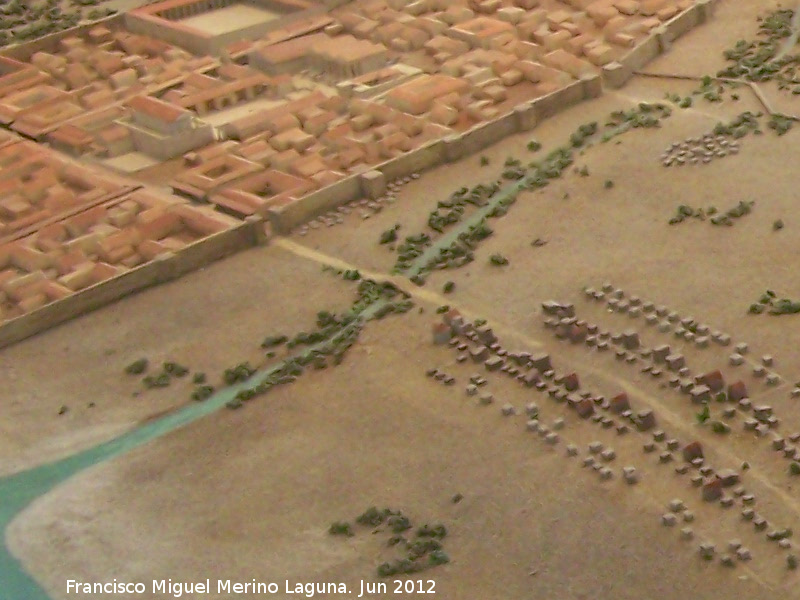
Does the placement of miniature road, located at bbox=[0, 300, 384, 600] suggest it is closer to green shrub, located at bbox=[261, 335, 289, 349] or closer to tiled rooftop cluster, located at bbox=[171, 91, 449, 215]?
green shrub, located at bbox=[261, 335, 289, 349]

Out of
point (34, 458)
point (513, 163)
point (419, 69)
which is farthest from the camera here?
point (419, 69)

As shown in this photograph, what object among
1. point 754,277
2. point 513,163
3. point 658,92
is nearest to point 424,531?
point 754,277

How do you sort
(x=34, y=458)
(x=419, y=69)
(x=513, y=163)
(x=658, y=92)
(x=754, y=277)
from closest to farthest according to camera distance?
(x=34, y=458) → (x=754, y=277) → (x=513, y=163) → (x=658, y=92) → (x=419, y=69)

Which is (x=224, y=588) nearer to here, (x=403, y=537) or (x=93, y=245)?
(x=403, y=537)

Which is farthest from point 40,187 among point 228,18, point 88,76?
point 228,18

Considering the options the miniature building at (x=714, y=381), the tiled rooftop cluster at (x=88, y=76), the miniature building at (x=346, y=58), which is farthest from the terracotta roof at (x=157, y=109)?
the miniature building at (x=714, y=381)

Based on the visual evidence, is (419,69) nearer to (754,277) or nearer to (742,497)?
(754,277)

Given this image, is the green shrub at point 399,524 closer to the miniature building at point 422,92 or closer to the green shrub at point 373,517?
the green shrub at point 373,517

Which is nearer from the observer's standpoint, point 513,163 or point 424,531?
point 424,531

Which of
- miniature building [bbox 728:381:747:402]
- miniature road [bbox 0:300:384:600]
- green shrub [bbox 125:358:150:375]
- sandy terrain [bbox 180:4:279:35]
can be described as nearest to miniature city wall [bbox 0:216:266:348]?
green shrub [bbox 125:358:150:375]
